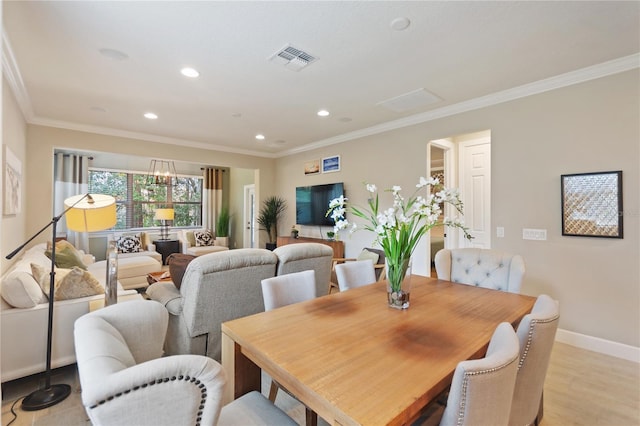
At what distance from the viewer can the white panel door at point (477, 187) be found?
4.22 m

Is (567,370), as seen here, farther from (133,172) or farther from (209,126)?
(133,172)

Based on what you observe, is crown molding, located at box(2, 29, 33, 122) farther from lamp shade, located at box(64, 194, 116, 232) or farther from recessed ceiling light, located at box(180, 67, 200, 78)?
lamp shade, located at box(64, 194, 116, 232)

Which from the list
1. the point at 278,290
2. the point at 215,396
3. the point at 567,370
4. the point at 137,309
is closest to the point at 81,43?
the point at 137,309

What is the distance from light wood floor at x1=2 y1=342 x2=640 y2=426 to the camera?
1.88m

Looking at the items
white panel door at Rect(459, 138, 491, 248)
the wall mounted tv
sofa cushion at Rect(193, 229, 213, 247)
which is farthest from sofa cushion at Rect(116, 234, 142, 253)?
white panel door at Rect(459, 138, 491, 248)

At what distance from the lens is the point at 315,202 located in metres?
5.74

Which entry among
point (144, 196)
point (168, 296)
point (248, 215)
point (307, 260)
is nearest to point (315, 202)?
point (307, 260)

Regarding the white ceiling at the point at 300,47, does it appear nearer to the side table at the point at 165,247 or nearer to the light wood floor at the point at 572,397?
the light wood floor at the point at 572,397

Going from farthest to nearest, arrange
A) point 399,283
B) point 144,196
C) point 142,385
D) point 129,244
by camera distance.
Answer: point 144,196
point 129,244
point 399,283
point 142,385

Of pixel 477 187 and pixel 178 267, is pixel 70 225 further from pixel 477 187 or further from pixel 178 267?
pixel 477 187

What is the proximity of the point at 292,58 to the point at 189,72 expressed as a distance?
108cm

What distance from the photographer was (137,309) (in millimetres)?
1280

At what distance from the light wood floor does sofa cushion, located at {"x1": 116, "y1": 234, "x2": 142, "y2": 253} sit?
4686 mm

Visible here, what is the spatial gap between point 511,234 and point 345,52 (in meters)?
2.70
